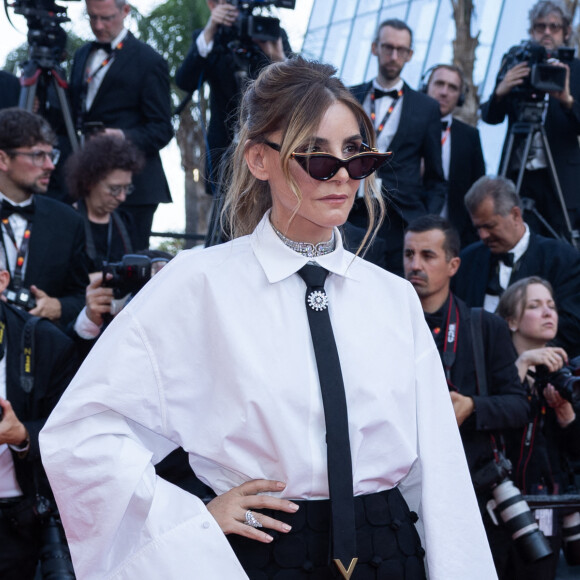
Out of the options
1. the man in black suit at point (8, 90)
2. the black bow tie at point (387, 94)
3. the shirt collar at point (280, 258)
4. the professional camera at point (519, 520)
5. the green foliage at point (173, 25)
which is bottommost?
the professional camera at point (519, 520)

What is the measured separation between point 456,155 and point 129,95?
2192 millimetres

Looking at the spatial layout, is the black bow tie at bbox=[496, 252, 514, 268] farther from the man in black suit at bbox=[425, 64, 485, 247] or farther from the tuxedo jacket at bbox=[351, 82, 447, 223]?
the man in black suit at bbox=[425, 64, 485, 247]

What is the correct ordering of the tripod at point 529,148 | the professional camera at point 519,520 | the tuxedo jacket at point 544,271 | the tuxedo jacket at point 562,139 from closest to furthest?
1. the professional camera at point 519,520
2. the tuxedo jacket at point 544,271
3. the tripod at point 529,148
4. the tuxedo jacket at point 562,139

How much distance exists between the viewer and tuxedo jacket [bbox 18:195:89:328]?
446 cm

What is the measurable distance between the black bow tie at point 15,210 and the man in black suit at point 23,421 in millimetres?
891

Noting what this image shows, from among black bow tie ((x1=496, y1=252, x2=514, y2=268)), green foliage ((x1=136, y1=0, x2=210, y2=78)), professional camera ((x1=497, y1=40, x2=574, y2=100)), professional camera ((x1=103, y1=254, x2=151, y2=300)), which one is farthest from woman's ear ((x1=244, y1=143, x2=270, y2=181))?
green foliage ((x1=136, y1=0, x2=210, y2=78))

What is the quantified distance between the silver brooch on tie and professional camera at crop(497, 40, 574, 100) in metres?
3.96

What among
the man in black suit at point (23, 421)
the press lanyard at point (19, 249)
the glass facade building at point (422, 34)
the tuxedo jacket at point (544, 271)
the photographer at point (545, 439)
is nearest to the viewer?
the man in black suit at point (23, 421)

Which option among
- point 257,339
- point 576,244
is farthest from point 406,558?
point 576,244

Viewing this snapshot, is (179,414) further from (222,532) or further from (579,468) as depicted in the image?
(579,468)

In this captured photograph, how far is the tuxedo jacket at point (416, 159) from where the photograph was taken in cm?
562

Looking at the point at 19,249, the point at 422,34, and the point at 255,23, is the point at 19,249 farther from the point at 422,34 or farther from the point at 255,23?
the point at 422,34

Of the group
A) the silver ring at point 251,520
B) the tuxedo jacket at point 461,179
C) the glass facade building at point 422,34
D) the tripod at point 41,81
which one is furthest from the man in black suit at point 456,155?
the glass facade building at point 422,34

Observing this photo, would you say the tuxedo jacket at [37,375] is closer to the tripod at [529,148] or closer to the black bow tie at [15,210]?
the black bow tie at [15,210]
